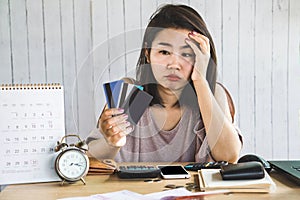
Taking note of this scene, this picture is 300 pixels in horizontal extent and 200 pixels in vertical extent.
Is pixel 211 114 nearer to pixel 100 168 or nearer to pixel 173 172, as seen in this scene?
pixel 173 172

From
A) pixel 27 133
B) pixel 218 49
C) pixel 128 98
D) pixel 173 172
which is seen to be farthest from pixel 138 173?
pixel 218 49

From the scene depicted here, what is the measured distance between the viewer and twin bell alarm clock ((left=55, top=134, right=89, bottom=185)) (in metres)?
1.13

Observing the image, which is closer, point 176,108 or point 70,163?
point 70,163

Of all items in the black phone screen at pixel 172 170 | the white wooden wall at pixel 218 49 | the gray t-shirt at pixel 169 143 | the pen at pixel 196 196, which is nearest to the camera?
the pen at pixel 196 196

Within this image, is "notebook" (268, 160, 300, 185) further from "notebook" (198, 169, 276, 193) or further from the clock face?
the clock face

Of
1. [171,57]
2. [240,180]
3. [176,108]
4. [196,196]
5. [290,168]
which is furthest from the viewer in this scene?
[176,108]

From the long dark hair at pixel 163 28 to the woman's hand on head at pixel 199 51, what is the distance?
0.03 meters

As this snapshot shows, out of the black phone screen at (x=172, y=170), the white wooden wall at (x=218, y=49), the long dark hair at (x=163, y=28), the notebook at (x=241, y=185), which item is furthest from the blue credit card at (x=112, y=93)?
the white wooden wall at (x=218, y=49)

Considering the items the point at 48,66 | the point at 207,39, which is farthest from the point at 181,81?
the point at 48,66

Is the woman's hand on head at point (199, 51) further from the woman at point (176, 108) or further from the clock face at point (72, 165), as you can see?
the clock face at point (72, 165)

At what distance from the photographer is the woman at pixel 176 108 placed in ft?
4.53

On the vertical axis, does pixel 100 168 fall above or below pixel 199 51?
below

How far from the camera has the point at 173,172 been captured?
1245mm

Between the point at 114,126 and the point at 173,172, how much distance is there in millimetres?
249
